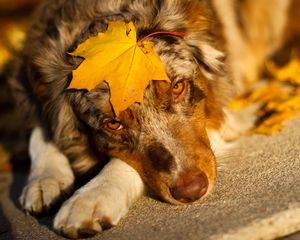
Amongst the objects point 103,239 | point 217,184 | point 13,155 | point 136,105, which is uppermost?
point 136,105

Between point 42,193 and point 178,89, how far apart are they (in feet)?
3.17

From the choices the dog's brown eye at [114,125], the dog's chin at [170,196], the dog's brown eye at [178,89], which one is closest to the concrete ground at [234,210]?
the dog's chin at [170,196]

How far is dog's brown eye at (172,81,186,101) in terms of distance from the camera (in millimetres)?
2998

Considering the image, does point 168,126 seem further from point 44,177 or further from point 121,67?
point 44,177

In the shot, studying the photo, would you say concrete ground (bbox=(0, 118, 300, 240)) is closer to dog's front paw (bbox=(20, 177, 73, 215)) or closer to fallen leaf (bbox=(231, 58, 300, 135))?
dog's front paw (bbox=(20, 177, 73, 215))

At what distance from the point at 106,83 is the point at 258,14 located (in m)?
2.57

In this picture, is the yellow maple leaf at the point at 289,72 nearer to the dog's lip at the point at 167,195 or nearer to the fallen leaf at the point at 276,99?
the fallen leaf at the point at 276,99

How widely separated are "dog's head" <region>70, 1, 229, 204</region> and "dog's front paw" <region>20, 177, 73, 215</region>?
1.12 feet

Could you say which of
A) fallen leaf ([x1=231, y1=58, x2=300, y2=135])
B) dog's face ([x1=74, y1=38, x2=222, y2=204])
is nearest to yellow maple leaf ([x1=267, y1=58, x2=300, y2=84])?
fallen leaf ([x1=231, y1=58, x2=300, y2=135])

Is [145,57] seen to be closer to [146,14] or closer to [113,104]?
[113,104]

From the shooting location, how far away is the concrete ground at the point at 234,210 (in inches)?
96.1

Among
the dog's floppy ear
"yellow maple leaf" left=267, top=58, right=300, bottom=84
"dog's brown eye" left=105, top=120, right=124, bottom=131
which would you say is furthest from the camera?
"yellow maple leaf" left=267, top=58, right=300, bottom=84

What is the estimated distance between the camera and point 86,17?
3.54m

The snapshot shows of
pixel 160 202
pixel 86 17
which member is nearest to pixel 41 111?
pixel 86 17
